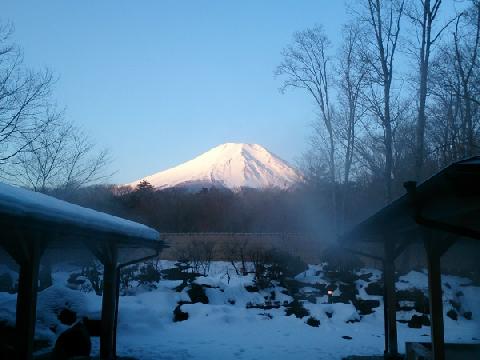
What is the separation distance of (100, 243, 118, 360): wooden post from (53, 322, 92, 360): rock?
1.43 feet

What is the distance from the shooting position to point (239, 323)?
14.7m

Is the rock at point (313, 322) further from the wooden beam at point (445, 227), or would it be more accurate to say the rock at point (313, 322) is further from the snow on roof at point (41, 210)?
the wooden beam at point (445, 227)

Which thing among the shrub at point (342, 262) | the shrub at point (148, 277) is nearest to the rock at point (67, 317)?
the shrub at point (148, 277)

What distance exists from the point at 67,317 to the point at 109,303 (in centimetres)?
219

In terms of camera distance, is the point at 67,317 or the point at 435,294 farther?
the point at 67,317

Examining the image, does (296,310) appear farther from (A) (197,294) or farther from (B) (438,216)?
(B) (438,216)

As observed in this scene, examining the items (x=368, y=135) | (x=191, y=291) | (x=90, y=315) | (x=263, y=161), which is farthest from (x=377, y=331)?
(x=263, y=161)

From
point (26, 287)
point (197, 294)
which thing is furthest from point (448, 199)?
point (197, 294)

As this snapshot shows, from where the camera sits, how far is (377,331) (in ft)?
45.3

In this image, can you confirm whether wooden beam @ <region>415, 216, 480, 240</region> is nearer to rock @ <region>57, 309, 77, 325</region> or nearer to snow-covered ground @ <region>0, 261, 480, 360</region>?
snow-covered ground @ <region>0, 261, 480, 360</region>

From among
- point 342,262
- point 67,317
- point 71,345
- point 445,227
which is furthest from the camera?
point 342,262

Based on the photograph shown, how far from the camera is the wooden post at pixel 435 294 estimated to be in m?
5.57

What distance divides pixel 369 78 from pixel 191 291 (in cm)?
1081

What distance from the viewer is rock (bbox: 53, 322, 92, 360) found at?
8.95 metres
